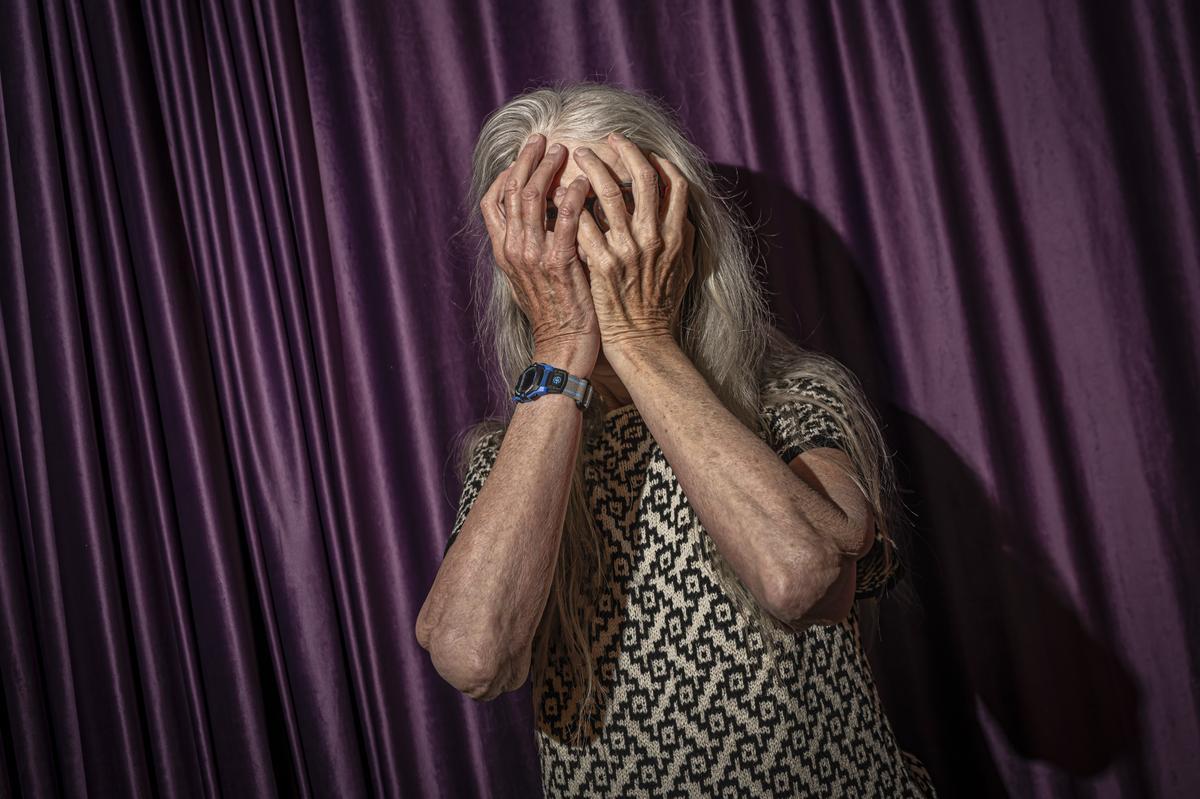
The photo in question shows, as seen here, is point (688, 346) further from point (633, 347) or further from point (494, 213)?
point (494, 213)

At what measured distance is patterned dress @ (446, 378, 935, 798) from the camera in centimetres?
102

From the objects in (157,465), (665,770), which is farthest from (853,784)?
(157,465)

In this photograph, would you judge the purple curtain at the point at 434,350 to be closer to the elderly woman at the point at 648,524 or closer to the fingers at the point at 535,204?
the elderly woman at the point at 648,524

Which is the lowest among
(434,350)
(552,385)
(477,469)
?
(477,469)

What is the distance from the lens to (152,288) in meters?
1.48

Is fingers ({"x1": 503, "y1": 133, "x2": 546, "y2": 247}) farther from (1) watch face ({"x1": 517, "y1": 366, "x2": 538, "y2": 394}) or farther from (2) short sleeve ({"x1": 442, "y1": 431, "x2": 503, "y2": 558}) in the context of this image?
(2) short sleeve ({"x1": 442, "y1": 431, "x2": 503, "y2": 558})

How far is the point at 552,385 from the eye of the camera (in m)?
1.05

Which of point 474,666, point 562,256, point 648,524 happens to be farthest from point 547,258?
point 474,666

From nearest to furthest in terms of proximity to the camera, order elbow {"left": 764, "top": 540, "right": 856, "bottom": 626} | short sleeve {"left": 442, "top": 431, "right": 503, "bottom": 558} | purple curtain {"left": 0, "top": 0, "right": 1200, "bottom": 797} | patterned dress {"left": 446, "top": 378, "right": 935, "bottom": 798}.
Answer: elbow {"left": 764, "top": 540, "right": 856, "bottom": 626}, patterned dress {"left": 446, "top": 378, "right": 935, "bottom": 798}, short sleeve {"left": 442, "top": 431, "right": 503, "bottom": 558}, purple curtain {"left": 0, "top": 0, "right": 1200, "bottom": 797}

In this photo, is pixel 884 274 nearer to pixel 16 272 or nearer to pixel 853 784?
pixel 853 784

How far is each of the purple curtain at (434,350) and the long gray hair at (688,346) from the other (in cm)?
23

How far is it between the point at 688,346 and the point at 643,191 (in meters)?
0.27

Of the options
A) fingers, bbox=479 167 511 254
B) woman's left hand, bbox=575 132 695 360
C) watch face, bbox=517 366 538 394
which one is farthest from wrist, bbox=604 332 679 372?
fingers, bbox=479 167 511 254

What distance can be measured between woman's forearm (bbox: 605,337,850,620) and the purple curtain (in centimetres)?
54
